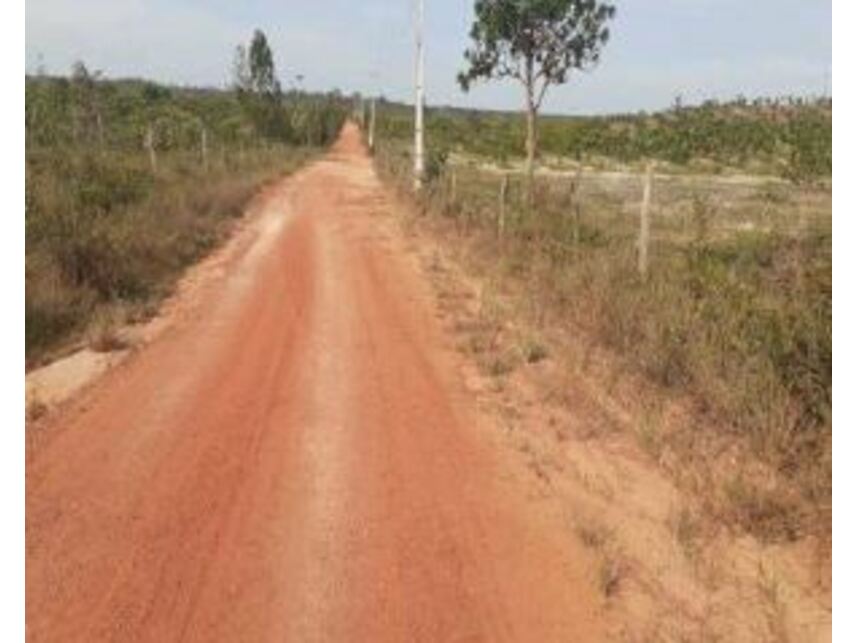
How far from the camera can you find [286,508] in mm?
6867

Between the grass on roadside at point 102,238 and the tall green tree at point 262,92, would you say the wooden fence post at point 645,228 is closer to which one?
the grass on roadside at point 102,238

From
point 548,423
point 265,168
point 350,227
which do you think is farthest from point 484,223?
point 265,168

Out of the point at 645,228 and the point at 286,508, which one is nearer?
the point at 286,508

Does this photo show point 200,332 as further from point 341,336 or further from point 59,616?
point 59,616

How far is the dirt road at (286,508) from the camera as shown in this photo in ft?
18.1

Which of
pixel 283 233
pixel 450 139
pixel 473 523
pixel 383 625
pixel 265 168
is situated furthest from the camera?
pixel 450 139

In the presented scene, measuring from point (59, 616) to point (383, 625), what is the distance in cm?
154

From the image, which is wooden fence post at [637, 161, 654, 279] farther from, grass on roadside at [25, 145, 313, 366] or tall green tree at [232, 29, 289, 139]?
tall green tree at [232, 29, 289, 139]

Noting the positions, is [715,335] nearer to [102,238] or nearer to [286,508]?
[286,508]

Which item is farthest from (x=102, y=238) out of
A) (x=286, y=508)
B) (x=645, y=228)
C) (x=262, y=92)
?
(x=262, y=92)

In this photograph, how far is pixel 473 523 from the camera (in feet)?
22.1

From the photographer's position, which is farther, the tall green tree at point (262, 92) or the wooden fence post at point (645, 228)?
the tall green tree at point (262, 92)

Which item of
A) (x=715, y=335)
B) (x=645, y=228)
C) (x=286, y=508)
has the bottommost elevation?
(x=286, y=508)

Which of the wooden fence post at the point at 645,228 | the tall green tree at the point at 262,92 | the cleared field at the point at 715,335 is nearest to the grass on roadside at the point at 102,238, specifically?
the cleared field at the point at 715,335
